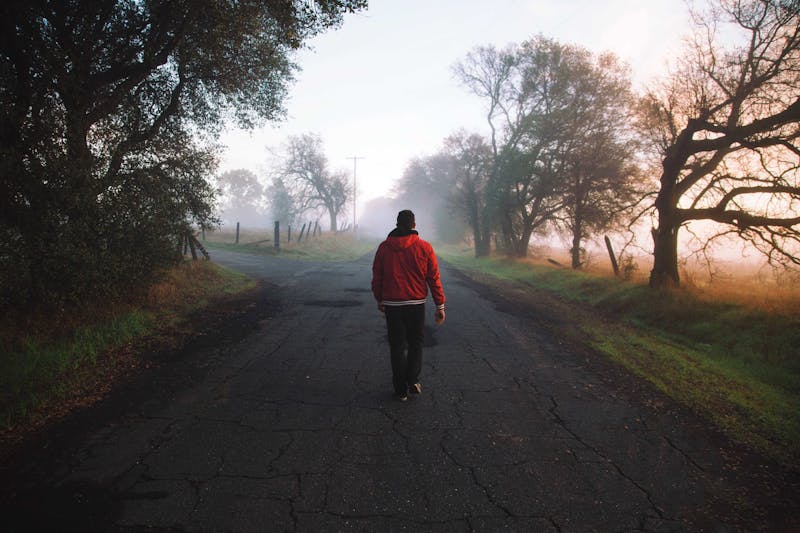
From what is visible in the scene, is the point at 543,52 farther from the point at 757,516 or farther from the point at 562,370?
the point at 757,516

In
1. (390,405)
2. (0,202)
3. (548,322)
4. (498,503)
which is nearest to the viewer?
(498,503)

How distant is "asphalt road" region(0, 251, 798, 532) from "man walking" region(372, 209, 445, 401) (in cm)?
38

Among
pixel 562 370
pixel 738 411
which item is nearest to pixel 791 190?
pixel 738 411

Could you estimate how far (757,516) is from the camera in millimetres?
2779

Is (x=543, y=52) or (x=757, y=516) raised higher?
(x=543, y=52)

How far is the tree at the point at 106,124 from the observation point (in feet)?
18.1

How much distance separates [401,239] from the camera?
14.8 feet

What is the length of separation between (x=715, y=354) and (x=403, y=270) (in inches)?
260

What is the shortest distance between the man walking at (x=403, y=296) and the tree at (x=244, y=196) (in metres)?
127

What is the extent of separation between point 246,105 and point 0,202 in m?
7.34

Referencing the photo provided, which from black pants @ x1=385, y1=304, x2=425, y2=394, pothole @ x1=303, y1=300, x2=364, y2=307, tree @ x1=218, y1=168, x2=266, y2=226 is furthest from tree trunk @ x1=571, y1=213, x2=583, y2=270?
tree @ x1=218, y1=168, x2=266, y2=226

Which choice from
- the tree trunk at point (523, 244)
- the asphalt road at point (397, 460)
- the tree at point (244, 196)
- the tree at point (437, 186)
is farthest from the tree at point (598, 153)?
the tree at point (244, 196)

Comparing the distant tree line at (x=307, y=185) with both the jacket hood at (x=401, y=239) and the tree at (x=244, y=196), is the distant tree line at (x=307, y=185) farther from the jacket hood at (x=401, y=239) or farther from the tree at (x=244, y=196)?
the tree at (x=244, y=196)

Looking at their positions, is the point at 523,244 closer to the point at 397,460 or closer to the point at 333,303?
the point at 333,303
